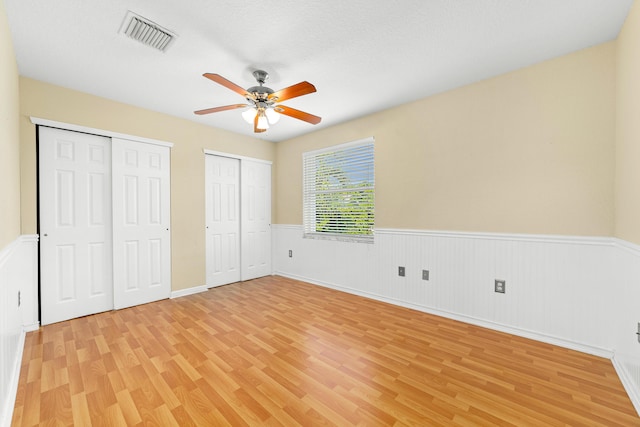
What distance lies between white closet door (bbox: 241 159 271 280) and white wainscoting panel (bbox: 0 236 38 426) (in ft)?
8.25

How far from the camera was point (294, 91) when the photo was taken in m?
2.15

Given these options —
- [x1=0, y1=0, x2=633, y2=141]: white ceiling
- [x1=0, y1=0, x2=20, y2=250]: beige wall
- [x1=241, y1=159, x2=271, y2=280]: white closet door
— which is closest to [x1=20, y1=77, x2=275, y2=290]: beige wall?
[x1=0, y1=0, x2=633, y2=141]: white ceiling

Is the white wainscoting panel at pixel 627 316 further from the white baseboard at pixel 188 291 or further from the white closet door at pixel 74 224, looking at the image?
the white closet door at pixel 74 224

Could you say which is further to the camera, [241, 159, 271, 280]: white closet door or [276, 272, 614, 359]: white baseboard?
[241, 159, 271, 280]: white closet door

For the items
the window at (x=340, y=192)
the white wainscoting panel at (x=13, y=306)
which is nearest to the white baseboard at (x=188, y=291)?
the white wainscoting panel at (x=13, y=306)

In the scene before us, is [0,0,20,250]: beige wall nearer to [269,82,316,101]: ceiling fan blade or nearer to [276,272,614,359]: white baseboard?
[269,82,316,101]: ceiling fan blade

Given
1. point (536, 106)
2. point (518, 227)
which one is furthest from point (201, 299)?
point (536, 106)

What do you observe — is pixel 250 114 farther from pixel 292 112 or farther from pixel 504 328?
pixel 504 328

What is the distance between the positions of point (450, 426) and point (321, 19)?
274 centimetres

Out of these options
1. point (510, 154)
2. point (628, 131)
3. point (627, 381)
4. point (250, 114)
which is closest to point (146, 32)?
point (250, 114)

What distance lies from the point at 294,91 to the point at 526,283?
2816mm

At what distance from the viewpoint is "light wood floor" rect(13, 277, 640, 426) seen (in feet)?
5.07

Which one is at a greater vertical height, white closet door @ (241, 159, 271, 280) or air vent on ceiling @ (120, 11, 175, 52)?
air vent on ceiling @ (120, 11, 175, 52)

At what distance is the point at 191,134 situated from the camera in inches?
155
